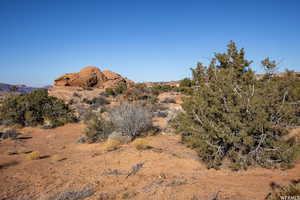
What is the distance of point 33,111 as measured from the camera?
15.3 meters

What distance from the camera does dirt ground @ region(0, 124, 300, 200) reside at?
4117 millimetres

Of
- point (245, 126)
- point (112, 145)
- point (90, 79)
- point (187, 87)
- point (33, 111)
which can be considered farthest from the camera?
point (90, 79)

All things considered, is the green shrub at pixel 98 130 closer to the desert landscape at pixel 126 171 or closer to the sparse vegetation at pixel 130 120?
the desert landscape at pixel 126 171

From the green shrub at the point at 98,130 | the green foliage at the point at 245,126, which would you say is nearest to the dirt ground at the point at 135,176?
the green foliage at the point at 245,126

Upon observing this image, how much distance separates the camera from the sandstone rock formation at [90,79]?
35.3m

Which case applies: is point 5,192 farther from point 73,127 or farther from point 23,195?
point 73,127

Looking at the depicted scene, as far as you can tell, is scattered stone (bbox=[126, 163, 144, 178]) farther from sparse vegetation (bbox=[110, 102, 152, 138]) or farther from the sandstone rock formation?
the sandstone rock formation

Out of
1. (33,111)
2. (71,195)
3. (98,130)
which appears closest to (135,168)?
(71,195)

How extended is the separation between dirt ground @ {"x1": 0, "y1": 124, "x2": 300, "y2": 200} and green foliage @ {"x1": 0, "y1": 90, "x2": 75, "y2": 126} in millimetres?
7060

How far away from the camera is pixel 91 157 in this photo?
730 cm

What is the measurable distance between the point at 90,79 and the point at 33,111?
23.4 meters

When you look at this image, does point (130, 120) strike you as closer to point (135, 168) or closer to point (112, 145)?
point (112, 145)

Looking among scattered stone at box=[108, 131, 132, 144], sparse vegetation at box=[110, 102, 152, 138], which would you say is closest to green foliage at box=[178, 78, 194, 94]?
sparse vegetation at box=[110, 102, 152, 138]

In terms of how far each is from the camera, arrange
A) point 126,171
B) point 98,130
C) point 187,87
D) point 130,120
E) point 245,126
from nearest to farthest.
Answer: point 245,126
point 126,171
point 130,120
point 187,87
point 98,130
